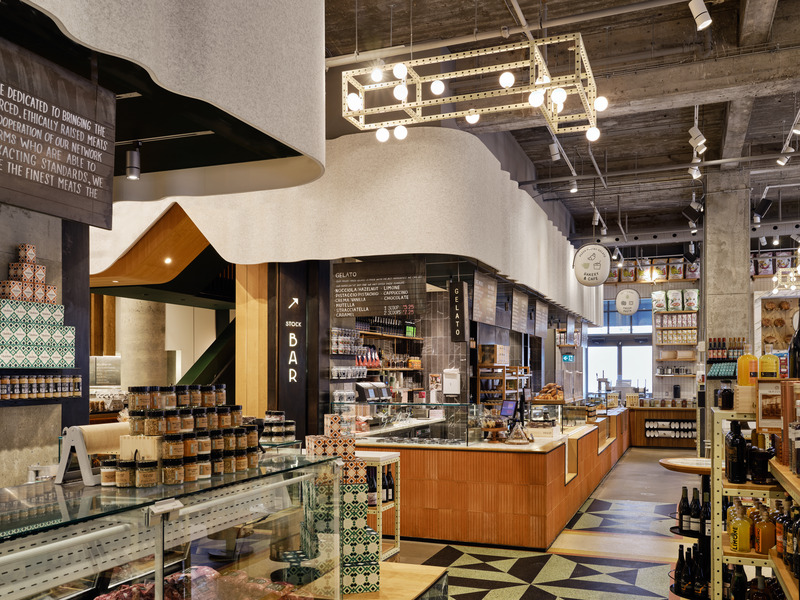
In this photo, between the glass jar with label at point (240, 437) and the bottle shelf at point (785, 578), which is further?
the glass jar with label at point (240, 437)

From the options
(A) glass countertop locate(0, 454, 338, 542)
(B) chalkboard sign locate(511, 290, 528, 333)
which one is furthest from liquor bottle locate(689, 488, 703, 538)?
(B) chalkboard sign locate(511, 290, 528, 333)

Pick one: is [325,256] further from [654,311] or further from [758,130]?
[654,311]

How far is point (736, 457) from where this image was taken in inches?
142

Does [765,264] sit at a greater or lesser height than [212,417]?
greater

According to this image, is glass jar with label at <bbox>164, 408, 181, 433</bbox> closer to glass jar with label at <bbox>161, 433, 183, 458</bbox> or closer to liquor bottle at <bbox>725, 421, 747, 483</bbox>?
glass jar with label at <bbox>161, 433, 183, 458</bbox>

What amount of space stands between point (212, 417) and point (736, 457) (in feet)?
8.58

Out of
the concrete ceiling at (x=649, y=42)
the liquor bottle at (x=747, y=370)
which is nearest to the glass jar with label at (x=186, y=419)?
the liquor bottle at (x=747, y=370)

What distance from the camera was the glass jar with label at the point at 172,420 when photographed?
2.38m

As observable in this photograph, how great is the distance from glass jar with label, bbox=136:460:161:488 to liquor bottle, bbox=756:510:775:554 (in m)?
2.94

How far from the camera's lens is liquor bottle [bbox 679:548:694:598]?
4305 mm

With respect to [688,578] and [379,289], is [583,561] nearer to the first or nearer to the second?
[688,578]

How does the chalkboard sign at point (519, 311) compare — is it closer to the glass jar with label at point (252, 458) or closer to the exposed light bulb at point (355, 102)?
the exposed light bulb at point (355, 102)

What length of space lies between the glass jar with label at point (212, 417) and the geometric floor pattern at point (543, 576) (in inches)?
117

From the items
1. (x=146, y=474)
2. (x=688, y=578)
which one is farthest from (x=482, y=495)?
(x=146, y=474)
